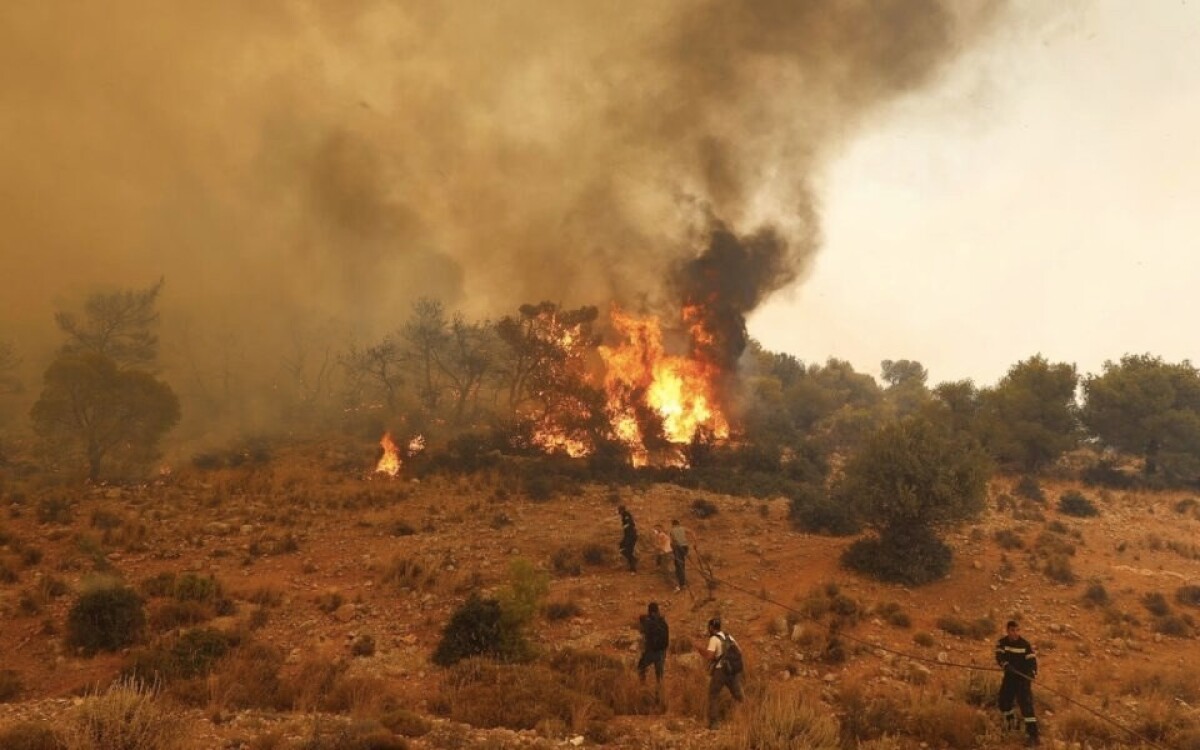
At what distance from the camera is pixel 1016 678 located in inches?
412

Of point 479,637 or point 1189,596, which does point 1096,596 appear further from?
point 479,637

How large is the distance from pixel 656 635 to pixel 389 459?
2391 cm

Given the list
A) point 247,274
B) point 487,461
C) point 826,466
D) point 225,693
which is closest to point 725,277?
point 826,466

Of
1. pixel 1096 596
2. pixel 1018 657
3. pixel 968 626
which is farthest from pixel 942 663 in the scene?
pixel 1096 596

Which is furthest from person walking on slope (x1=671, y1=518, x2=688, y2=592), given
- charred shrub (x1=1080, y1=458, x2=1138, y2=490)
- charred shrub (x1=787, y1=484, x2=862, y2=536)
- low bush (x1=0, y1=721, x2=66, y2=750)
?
charred shrub (x1=1080, y1=458, x2=1138, y2=490)

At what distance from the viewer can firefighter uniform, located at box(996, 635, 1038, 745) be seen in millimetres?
10219

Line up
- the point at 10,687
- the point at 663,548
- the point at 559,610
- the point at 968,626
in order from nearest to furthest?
the point at 10,687, the point at 968,626, the point at 559,610, the point at 663,548

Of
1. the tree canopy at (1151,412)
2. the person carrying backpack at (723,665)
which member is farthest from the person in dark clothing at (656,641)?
the tree canopy at (1151,412)

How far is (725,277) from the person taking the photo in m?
40.8

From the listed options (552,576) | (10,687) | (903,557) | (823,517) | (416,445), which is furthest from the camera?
(416,445)

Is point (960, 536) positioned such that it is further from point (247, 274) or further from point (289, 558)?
point (247, 274)

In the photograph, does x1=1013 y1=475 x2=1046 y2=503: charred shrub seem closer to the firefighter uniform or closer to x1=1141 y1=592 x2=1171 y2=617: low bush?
x1=1141 y1=592 x2=1171 y2=617: low bush

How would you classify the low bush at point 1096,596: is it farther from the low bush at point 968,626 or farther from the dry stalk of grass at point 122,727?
the dry stalk of grass at point 122,727

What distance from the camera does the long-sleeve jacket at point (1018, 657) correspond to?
10359 millimetres
